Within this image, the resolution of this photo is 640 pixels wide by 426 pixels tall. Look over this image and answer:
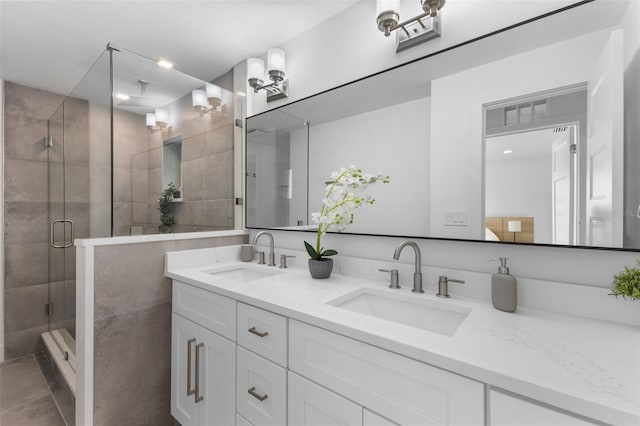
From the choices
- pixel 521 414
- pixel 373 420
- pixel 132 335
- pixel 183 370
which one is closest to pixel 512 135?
pixel 521 414

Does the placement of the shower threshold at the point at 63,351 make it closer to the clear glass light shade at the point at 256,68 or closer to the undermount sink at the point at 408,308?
the undermount sink at the point at 408,308

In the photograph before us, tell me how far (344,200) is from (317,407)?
865 millimetres

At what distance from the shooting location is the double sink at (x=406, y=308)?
40.3 inches

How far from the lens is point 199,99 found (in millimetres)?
1961

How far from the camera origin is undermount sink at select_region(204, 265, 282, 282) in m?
1.66

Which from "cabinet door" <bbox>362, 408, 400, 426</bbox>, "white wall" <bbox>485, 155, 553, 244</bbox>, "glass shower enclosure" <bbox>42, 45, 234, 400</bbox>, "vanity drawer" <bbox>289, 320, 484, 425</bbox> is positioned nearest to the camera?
"vanity drawer" <bbox>289, 320, 484, 425</bbox>

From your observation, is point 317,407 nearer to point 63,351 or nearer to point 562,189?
point 562,189

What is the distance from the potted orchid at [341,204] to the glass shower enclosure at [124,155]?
2.98 ft

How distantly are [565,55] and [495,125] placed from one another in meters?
0.28

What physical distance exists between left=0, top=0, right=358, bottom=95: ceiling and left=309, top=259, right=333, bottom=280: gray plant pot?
4.57 ft

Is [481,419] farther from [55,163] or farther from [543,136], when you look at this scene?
[55,163]

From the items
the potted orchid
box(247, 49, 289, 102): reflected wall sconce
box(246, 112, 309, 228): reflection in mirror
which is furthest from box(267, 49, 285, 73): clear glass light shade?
the potted orchid

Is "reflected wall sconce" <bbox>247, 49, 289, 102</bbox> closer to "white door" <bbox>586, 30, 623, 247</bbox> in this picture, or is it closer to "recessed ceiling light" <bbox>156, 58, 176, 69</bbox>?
"recessed ceiling light" <bbox>156, 58, 176, 69</bbox>

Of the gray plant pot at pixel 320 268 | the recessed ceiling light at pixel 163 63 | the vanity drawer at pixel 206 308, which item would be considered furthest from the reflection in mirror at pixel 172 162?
the gray plant pot at pixel 320 268
